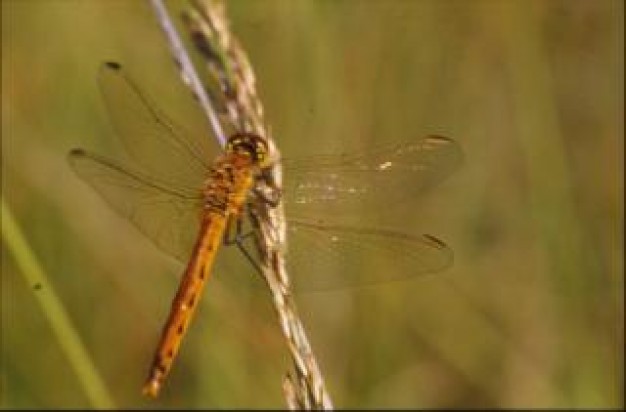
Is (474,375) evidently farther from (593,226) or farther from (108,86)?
(108,86)

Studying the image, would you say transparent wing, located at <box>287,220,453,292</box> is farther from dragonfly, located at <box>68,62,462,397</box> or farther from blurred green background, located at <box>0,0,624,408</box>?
blurred green background, located at <box>0,0,624,408</box>

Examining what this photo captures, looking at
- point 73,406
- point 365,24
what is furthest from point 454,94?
point 73,406

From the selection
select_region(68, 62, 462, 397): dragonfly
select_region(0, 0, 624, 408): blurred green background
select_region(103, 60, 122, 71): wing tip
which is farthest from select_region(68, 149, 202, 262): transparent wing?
select_region(0, 0, 624, 408): blurred green background

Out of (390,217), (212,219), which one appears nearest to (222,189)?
(212,219)

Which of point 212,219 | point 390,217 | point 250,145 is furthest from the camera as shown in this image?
point 390,217

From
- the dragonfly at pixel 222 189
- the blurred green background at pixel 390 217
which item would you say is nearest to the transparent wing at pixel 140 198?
the dragonfly at pixel 222 189

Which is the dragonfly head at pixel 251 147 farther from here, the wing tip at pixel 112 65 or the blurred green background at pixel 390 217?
the blurred green background at pixel 390 217

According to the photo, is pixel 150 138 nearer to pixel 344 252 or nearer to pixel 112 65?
pixel 112 65
